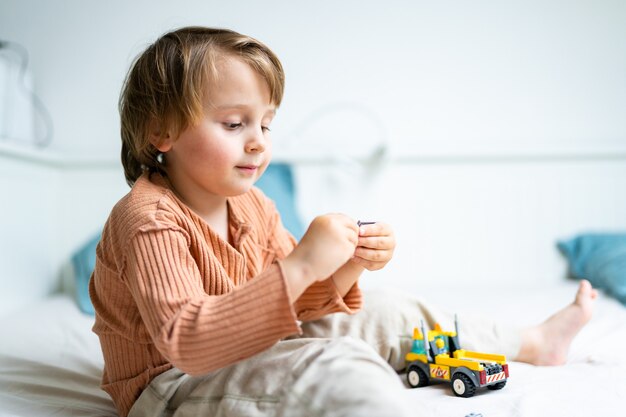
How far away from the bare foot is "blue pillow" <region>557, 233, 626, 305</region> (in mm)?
520

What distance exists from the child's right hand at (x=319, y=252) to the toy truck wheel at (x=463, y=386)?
0.25 metres

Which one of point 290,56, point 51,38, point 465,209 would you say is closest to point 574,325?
point 465,209

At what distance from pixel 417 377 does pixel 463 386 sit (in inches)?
4.0

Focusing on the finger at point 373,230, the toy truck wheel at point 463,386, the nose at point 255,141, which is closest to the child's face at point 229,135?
the nose at point 255,141

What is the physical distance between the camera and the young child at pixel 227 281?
2.28 feet

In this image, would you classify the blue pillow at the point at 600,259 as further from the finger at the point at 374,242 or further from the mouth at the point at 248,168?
the mouth at the point at 248,168

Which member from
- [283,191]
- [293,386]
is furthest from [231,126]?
[283,191]

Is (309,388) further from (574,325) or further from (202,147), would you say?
(574,325)

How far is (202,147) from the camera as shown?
873 mm

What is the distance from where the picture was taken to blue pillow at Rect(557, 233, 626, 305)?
161 cm

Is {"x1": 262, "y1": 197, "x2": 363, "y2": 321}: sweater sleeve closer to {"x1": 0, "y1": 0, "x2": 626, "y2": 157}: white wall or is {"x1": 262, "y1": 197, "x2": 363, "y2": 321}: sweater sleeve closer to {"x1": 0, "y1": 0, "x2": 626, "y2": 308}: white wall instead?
{"x1": 0, "y1": 0, "x2": 626, "y2": 308}: white wall

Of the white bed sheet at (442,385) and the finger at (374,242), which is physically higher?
the finger at (374,242)

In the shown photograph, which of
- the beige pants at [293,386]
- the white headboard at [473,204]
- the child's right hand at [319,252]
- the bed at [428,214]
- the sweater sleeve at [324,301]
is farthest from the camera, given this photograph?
the white headboard at [473,204]

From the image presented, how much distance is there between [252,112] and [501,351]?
0.57 m
